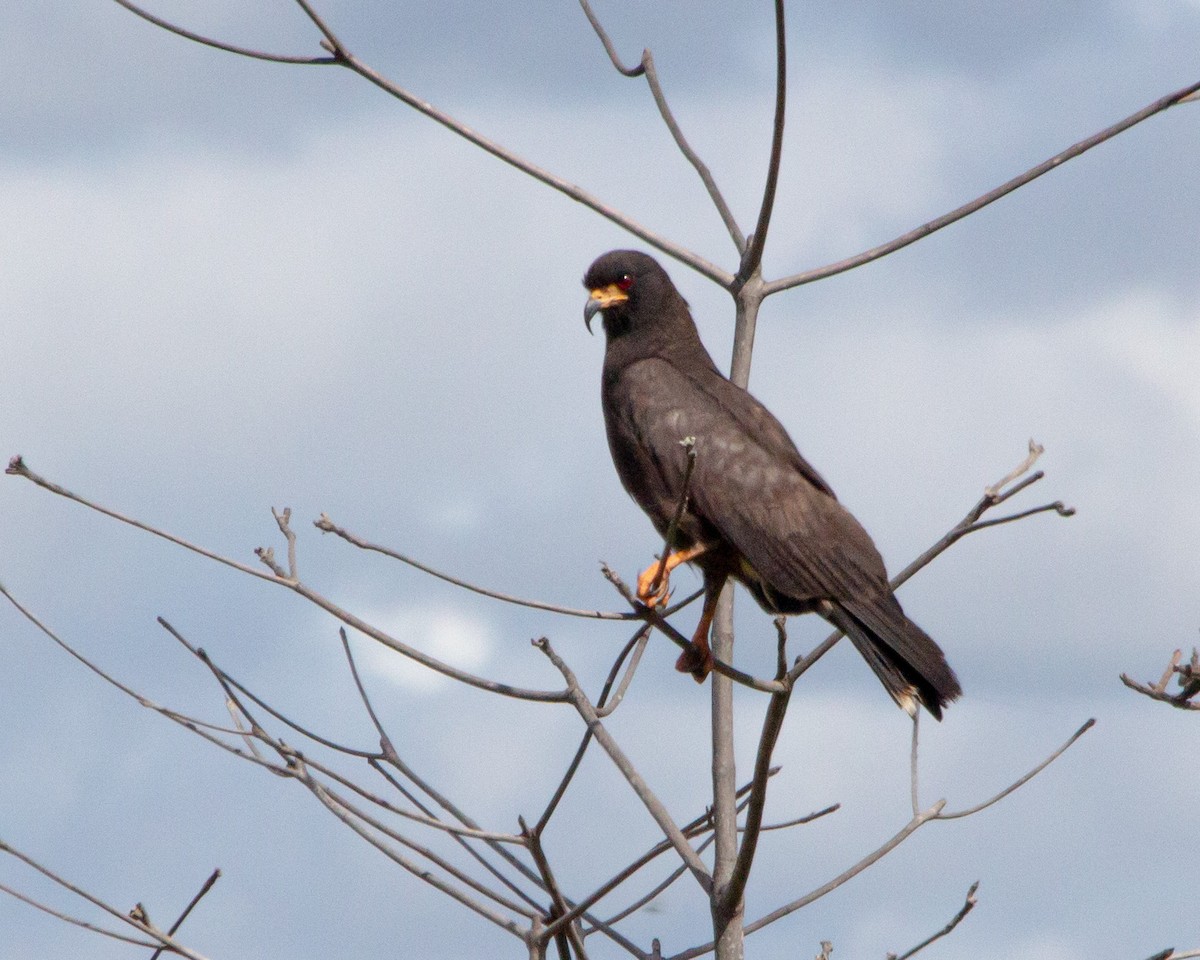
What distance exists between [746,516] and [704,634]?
546 millimetres

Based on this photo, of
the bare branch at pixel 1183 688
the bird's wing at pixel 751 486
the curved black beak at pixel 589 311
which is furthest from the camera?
the curved black beak at pixel 589 311

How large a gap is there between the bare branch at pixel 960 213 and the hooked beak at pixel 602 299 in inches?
76.9

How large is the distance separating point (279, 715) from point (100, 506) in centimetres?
97

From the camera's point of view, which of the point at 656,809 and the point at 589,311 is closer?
the point at 656,809

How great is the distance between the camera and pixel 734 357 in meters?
5.34

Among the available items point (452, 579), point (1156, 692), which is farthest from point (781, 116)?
point (1156, 692)

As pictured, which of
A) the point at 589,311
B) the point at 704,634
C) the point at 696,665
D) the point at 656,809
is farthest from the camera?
the point at 589,311

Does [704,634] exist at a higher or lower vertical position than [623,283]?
lower

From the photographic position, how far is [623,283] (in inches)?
284

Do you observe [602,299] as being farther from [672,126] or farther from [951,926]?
[951,926]

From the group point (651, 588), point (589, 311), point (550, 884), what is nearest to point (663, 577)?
point (651, 588)

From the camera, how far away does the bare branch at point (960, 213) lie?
17.1ft

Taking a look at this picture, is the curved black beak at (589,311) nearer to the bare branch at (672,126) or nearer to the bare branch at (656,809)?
the bare branch at (672,126)

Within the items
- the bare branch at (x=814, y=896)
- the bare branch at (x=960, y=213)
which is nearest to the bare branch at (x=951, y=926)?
the bare branch at (x=814, y=896)
